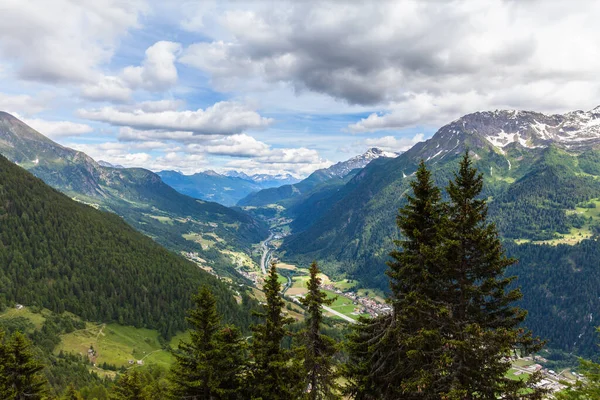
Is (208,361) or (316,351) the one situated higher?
(316,351)

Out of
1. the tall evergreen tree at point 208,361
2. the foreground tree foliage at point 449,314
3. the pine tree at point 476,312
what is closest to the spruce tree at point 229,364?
the tall evergreen tree at point 208,361

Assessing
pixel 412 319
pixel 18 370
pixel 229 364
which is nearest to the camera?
pixel 412 319

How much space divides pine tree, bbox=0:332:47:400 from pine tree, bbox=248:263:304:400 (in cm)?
2436

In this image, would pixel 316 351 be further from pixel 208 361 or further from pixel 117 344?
pixel 117 344

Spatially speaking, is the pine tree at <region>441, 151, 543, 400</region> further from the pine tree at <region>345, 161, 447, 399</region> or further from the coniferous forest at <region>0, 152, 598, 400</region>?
A: the pine tree at <region>345, 161, 447, 399</region>

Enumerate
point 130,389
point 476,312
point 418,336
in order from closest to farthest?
point 418,336, point 476,312, point 130,389

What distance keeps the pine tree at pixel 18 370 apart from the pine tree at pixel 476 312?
126ft

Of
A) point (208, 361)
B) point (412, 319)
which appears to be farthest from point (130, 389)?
point (412, 319)

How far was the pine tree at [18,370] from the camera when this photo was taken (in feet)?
112

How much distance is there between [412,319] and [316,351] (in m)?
7.90

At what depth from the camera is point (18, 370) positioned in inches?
1373

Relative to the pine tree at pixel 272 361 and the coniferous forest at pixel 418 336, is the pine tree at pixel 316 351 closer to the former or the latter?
the coniferous forest at pixel 418 336

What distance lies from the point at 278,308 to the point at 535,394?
16597mm

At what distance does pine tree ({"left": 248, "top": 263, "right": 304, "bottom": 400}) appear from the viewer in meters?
26.7
